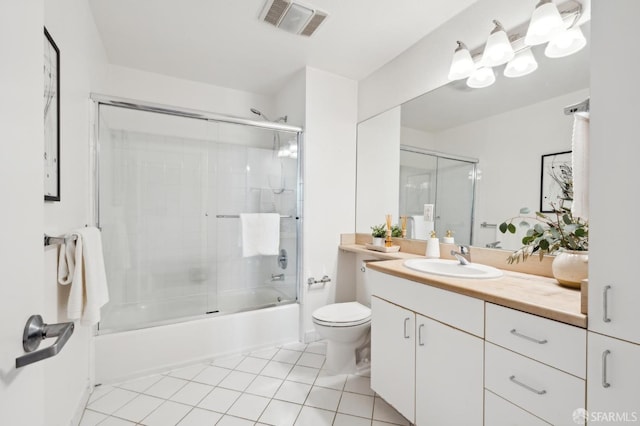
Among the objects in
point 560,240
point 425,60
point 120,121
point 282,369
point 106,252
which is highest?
point 425,60

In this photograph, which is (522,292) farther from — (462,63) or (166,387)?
(166,387)

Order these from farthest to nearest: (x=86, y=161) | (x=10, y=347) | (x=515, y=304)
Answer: (x=86, y=161), (x=515, y=304), (x=10, y=347)

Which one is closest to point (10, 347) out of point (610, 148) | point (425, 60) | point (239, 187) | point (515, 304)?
point (515, 304)

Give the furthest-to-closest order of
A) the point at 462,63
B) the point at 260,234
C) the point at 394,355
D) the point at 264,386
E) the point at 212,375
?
the point at 260,234 → the point at 212,375 → the point at 264,386 → the point at 462,63 → the point at 394,355

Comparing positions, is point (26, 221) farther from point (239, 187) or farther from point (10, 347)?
point (239, 187)

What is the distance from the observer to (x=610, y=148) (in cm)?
80

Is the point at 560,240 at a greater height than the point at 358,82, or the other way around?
the point at 358,82

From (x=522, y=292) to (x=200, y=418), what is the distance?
5.63 feet

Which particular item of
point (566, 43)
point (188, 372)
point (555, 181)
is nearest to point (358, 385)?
point (188, 372)

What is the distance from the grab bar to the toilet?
5.08 feet

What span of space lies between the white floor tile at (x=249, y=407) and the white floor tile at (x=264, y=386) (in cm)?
4

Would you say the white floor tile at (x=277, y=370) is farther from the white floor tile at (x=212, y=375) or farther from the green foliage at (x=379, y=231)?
the green foliage at (x=379, y=231)

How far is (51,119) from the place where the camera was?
45.6 inches

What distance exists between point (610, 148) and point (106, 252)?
272 centimetres
